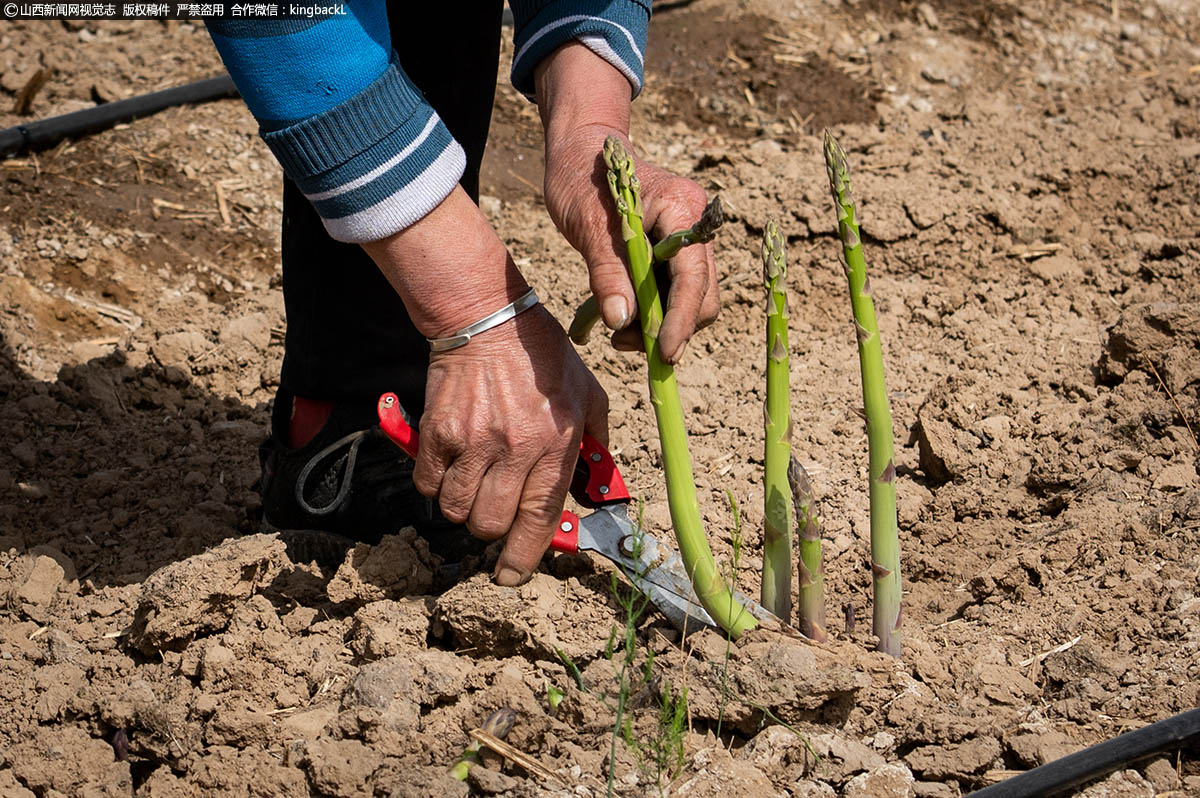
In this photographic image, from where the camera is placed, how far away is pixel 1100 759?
1469mm

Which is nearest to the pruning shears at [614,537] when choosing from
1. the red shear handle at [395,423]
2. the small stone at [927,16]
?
the red shear handle at [395,423]

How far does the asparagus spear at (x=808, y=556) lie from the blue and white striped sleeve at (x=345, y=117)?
2.28 feet

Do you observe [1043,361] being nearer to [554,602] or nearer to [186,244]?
[554,602]

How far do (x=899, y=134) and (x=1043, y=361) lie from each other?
1444mm

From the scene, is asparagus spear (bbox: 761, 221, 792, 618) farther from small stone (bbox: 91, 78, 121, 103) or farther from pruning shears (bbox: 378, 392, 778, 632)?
small stone (bbox: 91, 78, 121, 103)

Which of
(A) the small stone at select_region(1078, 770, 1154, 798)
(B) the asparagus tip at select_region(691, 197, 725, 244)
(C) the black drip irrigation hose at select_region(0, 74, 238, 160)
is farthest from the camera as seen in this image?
(C) the black drip irrigation hose at select_region(0, 74, 238, 160)

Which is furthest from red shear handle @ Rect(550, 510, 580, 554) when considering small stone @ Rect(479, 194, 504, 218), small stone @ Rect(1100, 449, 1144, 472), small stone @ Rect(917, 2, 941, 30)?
small stone @ Rect(917, 2, 941, 30)

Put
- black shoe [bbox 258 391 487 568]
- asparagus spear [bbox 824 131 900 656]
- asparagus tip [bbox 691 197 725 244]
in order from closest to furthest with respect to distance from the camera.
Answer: asparagus tip [bbox 691 197 725 244]
asparagus spear [bbox 824 131 900 656]
black shoe [bbox 258 391 487 568]

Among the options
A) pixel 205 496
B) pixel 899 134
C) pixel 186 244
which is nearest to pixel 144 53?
pixel 186 244

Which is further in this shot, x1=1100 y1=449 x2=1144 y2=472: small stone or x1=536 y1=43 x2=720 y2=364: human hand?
x1=1100 y1=449 x2=1144 y2=472: small stone

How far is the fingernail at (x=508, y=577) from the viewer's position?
5.65 ft

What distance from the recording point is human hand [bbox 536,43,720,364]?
155cm

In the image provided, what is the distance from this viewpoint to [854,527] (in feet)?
7.20

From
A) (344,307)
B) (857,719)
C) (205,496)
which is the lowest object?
(205,496)
